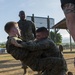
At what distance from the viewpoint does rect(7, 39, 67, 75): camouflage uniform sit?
4.92 meters

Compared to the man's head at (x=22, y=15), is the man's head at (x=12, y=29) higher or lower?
lower

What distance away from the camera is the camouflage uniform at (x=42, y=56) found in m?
4.92

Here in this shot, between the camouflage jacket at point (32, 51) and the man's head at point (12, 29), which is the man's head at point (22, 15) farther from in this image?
the man's head at point (12, 29)

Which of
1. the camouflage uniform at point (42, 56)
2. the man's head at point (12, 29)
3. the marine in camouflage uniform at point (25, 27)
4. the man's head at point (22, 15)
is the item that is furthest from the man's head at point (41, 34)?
the man's head at point (22, 15)

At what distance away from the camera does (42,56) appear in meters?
5.20

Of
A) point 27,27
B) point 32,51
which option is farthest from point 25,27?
point 32,51

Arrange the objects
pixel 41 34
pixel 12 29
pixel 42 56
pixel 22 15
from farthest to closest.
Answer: pixel 22 15 < pixel 41 34 < pixel 42 56 < pixel 12 29

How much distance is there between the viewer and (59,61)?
5211mm

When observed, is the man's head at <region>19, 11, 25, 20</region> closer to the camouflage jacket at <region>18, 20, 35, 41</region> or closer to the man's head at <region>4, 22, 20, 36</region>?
the camouflage jacket at <region>18, 20, 35, 41</region>

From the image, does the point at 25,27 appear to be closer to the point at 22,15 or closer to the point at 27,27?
the point at 27,27

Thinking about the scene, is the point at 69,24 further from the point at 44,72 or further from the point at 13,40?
the point at 44,72

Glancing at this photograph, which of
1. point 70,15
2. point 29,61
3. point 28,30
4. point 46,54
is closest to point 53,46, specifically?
point 46,54

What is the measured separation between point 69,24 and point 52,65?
7.40 ft

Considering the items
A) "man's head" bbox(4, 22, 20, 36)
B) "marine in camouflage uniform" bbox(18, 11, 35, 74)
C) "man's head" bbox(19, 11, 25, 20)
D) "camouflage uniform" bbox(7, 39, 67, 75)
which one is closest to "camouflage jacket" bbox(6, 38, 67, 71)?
"camouflage uniform" bbox(7, 39, 67, 75)
